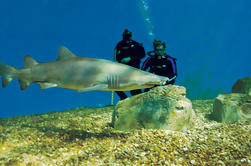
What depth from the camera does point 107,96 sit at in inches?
2918

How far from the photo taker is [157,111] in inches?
151

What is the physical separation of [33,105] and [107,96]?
30974mm

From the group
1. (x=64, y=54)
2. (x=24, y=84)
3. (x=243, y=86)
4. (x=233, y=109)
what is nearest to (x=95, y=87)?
(x=64, y=54)

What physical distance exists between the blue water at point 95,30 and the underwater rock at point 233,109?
1430 inches

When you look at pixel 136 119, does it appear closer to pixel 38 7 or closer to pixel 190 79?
pixel 190 79

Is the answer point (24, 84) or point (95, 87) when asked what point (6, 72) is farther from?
point (95, 87)

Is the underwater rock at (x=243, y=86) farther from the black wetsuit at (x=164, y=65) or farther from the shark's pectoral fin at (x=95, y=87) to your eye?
the shark's pectoral fin at (x=95, y=87)

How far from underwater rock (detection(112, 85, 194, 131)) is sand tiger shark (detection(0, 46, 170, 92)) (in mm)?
1494

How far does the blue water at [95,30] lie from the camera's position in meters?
52.5

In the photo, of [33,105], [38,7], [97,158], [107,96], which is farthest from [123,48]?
[33,105]

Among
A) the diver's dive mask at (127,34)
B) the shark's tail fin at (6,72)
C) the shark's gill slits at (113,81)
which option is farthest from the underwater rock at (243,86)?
the shark's tail fin at (6,72)

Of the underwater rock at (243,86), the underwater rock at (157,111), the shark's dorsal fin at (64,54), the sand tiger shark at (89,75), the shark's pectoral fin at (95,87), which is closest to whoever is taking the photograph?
the shark's pectoral fin at (95,87)

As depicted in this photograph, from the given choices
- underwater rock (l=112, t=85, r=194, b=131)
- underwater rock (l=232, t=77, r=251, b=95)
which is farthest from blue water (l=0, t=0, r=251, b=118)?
underwater rock (l=112, t=85, r=194, b=131)

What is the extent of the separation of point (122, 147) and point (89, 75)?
1382mm
